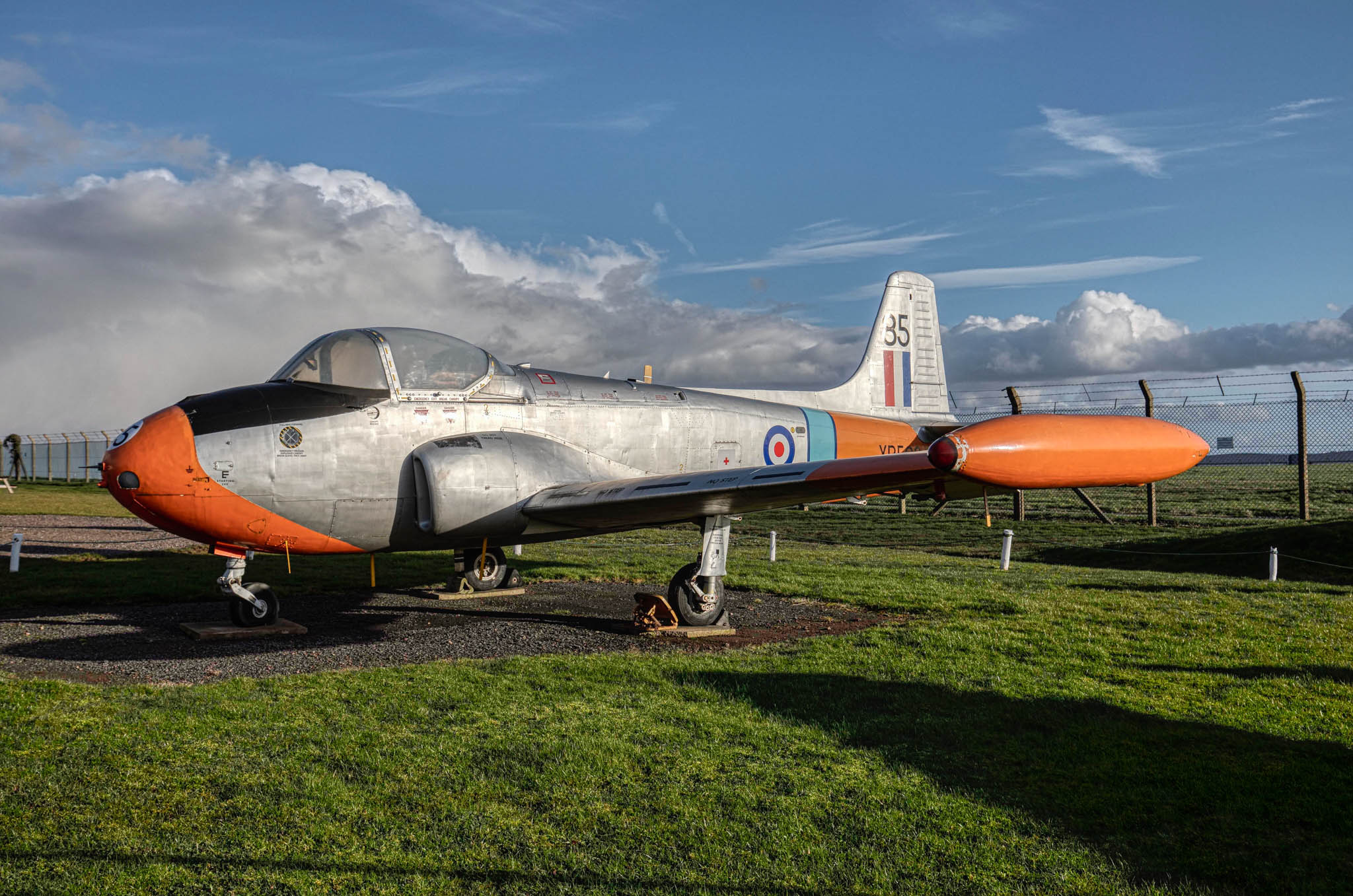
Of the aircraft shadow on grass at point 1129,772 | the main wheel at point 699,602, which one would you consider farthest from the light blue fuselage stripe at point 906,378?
the aircraft shadow on grass at point 1129,772

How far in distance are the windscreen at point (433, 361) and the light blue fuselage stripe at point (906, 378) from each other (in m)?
7.42

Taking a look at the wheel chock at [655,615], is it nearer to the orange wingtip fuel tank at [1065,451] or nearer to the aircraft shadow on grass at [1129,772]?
the aircraft shadow on grass at [1129,772]

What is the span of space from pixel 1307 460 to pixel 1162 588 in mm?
9354

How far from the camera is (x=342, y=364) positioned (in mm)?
9625

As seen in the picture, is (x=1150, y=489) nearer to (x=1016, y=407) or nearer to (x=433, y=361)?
(x=1016, y=407)

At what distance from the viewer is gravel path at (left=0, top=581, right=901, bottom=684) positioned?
8234 millimetres

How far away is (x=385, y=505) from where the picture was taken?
9.65m

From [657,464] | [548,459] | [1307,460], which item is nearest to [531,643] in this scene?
[548,459]

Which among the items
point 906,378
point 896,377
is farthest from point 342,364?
point 906,378

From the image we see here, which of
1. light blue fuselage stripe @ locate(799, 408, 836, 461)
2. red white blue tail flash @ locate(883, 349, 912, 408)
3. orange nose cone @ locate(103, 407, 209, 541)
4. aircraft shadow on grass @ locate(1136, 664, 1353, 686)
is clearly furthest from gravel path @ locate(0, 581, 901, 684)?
red white blue tail flash @ locate(883, 349, 912, 408)

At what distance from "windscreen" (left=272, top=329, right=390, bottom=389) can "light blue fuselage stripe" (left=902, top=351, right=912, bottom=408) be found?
8570 millimetres

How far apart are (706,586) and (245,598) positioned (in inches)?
199

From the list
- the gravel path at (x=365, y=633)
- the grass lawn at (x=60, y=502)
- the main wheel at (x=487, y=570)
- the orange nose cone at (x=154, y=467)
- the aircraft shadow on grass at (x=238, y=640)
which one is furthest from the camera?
the grass lawn at (x=60, y=502)

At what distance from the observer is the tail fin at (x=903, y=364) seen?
1457 centimetres
